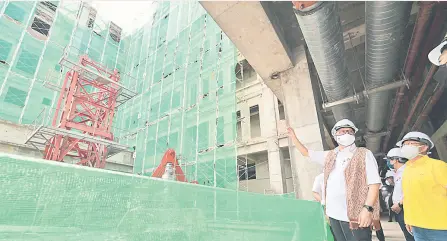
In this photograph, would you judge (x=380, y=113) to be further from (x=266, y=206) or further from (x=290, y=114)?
(x=266, y=206)

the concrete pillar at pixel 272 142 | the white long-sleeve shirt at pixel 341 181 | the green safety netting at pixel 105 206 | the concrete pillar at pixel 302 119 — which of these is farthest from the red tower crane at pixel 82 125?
the white long-sleeve shirt at pixel 341 181

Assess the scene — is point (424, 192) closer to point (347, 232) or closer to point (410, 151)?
point (410, 151)

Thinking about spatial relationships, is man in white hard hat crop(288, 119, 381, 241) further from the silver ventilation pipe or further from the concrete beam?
the concrete beam

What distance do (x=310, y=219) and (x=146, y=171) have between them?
35.3 ft

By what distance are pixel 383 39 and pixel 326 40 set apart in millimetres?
882

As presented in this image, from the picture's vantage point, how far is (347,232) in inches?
76.7

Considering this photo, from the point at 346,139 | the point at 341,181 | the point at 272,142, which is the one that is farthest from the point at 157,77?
the point at 341,181

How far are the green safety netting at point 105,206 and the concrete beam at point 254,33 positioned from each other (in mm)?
2884

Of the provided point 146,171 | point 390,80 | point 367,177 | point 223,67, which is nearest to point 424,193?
point 367,177

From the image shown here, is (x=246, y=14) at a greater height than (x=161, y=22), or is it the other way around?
(x=161, y=22)

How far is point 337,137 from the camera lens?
230 cm

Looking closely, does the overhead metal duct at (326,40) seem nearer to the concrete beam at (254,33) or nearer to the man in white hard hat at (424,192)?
the concrete beam at (254,33)

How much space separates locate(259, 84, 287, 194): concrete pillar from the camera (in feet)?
38.4

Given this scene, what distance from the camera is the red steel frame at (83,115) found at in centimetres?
974
